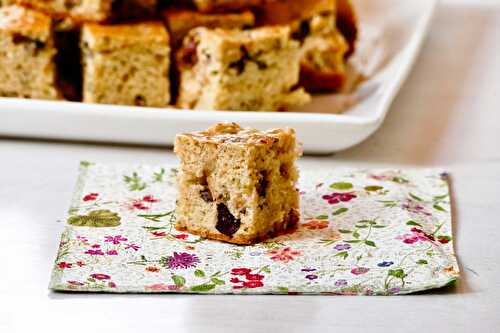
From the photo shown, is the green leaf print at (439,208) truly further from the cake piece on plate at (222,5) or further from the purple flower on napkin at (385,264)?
the cake piece on plate at (222,5)

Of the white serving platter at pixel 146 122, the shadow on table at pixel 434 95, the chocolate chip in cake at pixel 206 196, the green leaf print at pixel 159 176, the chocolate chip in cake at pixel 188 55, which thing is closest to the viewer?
the chocolate chip in cake at pixel 206 196

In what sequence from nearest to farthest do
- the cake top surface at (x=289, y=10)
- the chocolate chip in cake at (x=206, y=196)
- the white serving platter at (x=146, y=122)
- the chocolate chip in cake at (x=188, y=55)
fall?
Answer: 1. the chocolate chip in cake at (x=206, y=196)
2. the white serving platter at (x=146, y=122)
3. the chocolate chip in cake at (x=188, y=55)
4. the cake top surface at (x=289, y=10)

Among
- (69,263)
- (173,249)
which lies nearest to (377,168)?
(173,249)

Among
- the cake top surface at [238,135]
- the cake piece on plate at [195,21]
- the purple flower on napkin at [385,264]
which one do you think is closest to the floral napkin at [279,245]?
the purple flower on napkin at [385,264]

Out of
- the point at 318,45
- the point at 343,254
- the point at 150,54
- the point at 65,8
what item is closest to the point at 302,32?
the point at 318,45

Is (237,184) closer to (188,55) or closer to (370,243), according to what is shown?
(370,243)

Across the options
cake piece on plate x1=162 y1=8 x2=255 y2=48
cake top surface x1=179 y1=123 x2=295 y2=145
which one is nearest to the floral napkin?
cake top surface x1=179 y1=123 x2=295 y2=145

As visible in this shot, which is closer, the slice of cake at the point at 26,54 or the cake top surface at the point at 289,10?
the slice of cake at the point at 26,54
